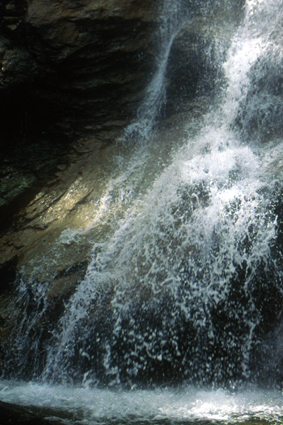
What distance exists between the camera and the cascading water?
9.47 feet

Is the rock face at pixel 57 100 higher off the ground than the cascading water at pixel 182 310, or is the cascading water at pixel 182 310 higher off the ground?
the rock face at pixel 57 100

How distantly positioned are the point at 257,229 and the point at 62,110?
314 cm

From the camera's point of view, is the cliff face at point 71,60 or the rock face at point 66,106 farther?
the cliff face at point 71,60

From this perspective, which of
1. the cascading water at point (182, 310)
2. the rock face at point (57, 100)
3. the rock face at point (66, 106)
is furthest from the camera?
the rock face at point (57, 100)

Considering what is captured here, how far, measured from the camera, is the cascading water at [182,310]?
2.89 m

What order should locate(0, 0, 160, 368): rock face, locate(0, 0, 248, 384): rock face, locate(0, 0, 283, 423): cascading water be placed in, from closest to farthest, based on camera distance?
1. locate(0, 0, 283, 423): cascading water
2. locate(0, 0, 248, 384): rock face
3. locate(0, 0, 160, 368): rock face

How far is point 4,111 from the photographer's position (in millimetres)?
4719

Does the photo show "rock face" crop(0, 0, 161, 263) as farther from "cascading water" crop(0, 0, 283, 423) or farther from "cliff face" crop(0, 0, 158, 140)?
"cascading water" crop(0, 0, 283, 423)

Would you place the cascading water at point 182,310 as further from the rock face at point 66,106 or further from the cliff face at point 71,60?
the cliff face at point 71,60

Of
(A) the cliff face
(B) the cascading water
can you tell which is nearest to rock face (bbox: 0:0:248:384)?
(A) the cliff face

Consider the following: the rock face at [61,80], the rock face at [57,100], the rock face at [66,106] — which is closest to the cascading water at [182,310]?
the rock face at [66,106]

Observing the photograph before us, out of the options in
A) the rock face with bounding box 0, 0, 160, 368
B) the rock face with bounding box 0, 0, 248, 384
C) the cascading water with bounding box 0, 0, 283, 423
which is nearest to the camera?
the cascading water with bounding box 0, 0, 283, 423

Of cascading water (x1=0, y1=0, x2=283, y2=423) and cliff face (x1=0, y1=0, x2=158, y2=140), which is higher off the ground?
cliff face (x1=0, y1=0, x2=158, y2=140)

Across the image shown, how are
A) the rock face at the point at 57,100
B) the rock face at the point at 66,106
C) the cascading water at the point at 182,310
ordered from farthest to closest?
the rock face at the point at 57,100, the rock face at the point at 66,106, the cascading water at the point at 182,310
